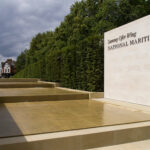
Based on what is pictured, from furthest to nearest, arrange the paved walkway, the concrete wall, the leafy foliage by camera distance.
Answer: the leafy foliage → the concrete wall → the paved walkway

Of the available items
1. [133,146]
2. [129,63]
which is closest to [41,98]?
[129,63]

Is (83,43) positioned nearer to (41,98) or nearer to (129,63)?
(129,63)

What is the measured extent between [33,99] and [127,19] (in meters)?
20.6

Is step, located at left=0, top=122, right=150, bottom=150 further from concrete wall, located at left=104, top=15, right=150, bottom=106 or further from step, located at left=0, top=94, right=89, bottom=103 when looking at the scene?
step, located at left=0, top=94, right=89, bottom=103

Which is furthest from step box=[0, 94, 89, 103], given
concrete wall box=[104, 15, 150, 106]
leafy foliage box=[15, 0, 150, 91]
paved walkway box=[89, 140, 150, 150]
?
paved walkway box=[89, 140, 150, 150]

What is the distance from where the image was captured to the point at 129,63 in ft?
27.1

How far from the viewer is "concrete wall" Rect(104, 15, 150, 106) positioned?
7488 millimetres

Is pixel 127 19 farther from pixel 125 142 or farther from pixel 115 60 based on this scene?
pixel 125 142

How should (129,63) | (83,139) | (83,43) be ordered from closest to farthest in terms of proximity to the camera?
(83,139) < (129,63) < (83,43)

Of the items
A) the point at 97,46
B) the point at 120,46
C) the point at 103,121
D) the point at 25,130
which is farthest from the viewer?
the point at 97,46

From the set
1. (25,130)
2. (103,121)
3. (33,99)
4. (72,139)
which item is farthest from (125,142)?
(33,99)

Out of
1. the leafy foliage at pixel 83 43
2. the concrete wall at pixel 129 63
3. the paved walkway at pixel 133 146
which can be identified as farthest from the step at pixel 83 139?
the leafy foliage at pixel 83 43

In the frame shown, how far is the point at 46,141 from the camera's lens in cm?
379

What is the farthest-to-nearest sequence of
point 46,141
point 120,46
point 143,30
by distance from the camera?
Answer: point 120,46 < point 143,30 < point 46,141
